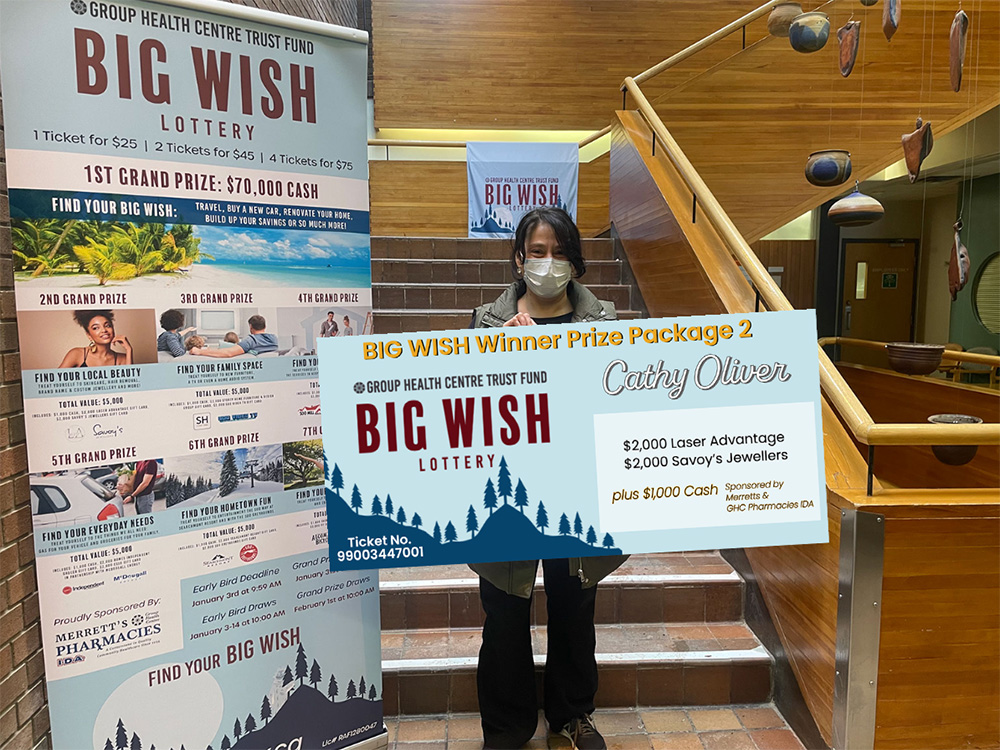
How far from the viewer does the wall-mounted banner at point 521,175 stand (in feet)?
20.6

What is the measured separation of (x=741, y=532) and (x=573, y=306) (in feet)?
2.28

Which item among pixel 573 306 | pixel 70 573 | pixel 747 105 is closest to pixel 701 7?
pixel 747 105

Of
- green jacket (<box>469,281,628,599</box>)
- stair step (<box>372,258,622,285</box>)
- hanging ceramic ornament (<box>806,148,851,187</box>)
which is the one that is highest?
hanging ceramic ornament (<box>806,148,851,187</box>)

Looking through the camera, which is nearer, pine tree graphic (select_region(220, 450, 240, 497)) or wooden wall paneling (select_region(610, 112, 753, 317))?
pine tree graphic (select_region(220, 450, 240, 497))

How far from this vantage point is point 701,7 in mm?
6801

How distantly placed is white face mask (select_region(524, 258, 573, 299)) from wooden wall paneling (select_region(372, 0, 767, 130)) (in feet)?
18.5

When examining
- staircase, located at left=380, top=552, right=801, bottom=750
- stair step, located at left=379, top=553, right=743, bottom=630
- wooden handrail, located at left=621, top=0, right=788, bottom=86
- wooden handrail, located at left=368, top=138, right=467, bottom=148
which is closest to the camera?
staircase, located at left=380, top=552, right=801, bottom=750

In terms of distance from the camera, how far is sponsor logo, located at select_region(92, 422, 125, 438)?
1409 mm

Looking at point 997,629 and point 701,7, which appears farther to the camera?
point 701,7

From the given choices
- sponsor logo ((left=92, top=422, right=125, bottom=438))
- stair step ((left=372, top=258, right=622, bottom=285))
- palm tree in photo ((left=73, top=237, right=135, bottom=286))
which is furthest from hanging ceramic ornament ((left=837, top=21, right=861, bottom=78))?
sponsor logo ((left=92, top=422, right=125, bottom=438))

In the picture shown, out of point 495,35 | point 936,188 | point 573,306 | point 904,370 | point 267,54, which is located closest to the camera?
point 267,54

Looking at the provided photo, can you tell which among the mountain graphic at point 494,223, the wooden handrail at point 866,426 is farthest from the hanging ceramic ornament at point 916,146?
the mountain graphic at point 494,223

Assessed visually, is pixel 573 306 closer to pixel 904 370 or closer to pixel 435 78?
pixel 904 370

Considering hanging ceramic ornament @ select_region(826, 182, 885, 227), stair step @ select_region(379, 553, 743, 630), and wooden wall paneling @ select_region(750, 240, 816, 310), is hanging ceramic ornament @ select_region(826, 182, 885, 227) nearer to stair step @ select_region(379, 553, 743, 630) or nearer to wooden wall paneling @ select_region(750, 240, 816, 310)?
stair step @ select_region(379, 553, 743, 630)
